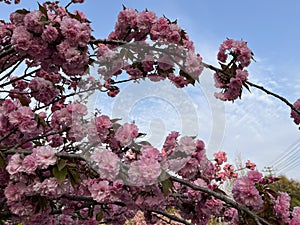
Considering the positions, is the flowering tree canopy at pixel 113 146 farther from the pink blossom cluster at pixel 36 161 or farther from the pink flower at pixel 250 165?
the pink flower at pixel 250 165

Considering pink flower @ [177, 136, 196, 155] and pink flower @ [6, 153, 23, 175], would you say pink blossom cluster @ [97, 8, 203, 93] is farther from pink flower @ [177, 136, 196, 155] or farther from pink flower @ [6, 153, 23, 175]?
pink flower @ [6, 153, 23, 175]

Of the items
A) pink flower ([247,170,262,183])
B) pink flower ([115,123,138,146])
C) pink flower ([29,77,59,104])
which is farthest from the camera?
pink flower ([29,77,59,104])

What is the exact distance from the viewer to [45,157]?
183cm

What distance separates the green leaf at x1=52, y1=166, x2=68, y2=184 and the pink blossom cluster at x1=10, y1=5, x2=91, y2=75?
772mm

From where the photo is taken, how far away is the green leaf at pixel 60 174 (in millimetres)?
1736

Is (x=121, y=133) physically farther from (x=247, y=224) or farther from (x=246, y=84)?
(x=246, y=84)

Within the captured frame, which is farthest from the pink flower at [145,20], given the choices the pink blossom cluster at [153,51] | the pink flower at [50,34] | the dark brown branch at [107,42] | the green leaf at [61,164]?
the green leaf at [61,164]

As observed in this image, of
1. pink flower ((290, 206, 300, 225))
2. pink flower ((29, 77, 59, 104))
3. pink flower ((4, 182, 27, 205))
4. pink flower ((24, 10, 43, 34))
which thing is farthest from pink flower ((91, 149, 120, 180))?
pink flower ((29, 77, 59, 104))

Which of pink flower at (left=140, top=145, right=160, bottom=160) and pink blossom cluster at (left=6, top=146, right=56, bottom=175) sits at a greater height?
pink flower at (left=140, top=145, right=160, bottom=160)

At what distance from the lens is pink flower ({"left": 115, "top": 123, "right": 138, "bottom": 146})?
202 centimetres

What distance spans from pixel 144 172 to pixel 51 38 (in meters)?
1.07

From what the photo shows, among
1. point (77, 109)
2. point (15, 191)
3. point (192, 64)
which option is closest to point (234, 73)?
point (192, 64)

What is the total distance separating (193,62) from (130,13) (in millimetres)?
607

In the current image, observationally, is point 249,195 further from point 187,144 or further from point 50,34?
point 50,34
